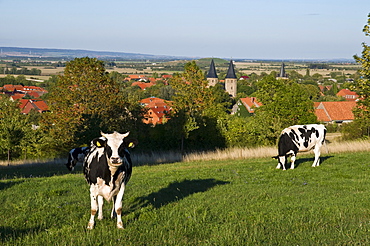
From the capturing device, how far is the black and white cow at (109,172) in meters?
9.47

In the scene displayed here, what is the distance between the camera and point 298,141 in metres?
21.3

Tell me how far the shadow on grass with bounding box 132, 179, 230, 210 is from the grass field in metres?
0.03

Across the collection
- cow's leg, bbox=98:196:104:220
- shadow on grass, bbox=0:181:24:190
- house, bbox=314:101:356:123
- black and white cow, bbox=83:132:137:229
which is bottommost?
house, bbox=314:101:356:123

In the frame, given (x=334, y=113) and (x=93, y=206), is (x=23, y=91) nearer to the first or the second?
(x=334, y=113)

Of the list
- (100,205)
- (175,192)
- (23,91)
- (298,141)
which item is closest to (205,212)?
(100,205)

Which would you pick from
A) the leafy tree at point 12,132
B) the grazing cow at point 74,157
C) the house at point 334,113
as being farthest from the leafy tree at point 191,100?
the house at point 334,113

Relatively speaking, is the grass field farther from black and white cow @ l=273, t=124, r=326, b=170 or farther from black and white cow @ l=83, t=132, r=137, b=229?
black and white cow @ l=273, t=124, r=326, b=170

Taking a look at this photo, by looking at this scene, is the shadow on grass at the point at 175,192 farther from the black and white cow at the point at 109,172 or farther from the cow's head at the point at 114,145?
the cow's head at the point at 114,145

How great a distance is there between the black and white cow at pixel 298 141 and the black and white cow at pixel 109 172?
40.0 ft

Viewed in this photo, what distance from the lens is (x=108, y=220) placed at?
10297mm

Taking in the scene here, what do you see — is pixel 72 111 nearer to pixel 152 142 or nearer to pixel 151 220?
pixel 152 142

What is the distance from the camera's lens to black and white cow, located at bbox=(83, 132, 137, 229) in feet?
31.1

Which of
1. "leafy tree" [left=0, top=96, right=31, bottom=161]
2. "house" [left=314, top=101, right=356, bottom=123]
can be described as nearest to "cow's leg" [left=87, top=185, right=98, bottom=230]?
"leafy tree" [left=0, top=96, right=31, bottom=161]

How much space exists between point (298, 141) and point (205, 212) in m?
12.0
